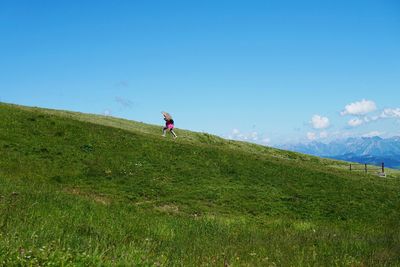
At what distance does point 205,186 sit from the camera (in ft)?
92.8

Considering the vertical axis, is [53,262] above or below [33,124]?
below

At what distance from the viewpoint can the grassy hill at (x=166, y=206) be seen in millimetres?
9266

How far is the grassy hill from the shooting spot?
9266 mm

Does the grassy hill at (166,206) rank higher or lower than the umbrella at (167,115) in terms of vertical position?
lower

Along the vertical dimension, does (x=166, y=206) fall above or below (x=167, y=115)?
below

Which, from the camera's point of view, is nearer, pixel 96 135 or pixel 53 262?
pixel 53 262

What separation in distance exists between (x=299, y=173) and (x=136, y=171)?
15305mm

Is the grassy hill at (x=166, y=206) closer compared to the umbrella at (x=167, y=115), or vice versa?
the grassy hill at (x=166, y=206)

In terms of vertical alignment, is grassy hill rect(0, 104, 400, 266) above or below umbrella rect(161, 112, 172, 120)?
below

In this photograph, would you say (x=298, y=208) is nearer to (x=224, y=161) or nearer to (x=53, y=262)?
(x=224, y=161)

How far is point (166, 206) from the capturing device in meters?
23.1

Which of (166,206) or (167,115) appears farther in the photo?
(167,115)

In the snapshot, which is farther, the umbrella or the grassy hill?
the umbrella

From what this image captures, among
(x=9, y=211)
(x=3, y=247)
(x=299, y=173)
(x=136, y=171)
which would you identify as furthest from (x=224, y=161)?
(x=3, y=247)
